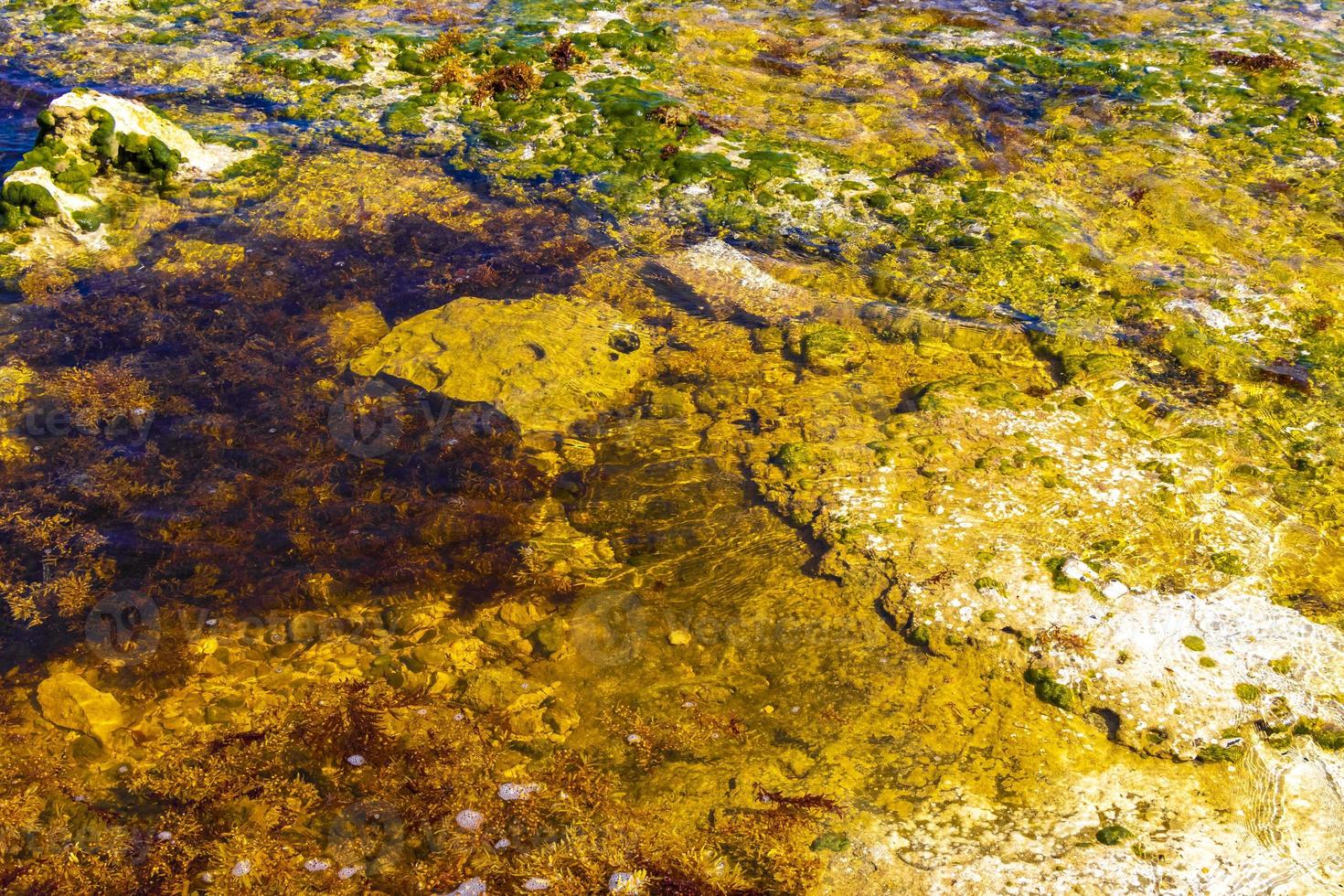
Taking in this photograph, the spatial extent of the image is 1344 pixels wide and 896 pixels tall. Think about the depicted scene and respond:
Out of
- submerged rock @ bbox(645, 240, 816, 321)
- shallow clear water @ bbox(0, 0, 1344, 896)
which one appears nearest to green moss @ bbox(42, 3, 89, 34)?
shallow clear water @ bbox(0, 0, 1344, 896)

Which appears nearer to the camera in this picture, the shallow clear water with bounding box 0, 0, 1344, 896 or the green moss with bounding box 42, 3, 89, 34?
the shallow clear water with bounding box 0, 0, 1344, 896

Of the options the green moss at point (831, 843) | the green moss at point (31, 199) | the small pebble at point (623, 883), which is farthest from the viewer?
the green moss at point (31, 199)

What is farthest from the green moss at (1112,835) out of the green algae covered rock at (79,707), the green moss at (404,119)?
the green moss at (404,119)

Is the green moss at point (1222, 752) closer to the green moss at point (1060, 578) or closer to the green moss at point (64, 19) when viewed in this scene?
the green moss at point (1060, 578)

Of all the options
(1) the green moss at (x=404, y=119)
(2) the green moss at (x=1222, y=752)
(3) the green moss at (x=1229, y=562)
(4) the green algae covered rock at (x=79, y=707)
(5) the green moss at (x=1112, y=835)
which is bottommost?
(4) the green algae covered rock at (x=79, y=707)

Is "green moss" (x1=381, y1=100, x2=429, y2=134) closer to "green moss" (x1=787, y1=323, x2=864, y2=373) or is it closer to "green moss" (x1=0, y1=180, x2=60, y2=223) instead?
"green moss" (x1=0, y1=180, x2=60, y2=223)

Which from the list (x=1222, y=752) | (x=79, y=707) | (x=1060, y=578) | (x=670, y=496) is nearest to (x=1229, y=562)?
(x=1060, y=578)

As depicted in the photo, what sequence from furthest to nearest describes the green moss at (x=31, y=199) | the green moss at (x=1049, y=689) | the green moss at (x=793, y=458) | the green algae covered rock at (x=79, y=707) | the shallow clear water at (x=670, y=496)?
the green moss at (x=31, y=199) → the green moss at (x=793, y=458) → the green moss at (x=1049, y=689) → the green algae covered rock at (x=79, y=707) → the shallow clear water at (x=670, y=496)
